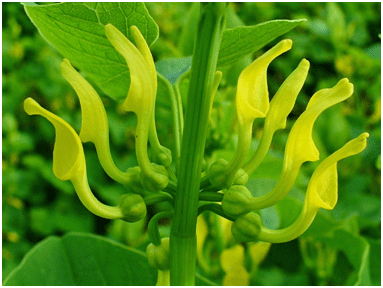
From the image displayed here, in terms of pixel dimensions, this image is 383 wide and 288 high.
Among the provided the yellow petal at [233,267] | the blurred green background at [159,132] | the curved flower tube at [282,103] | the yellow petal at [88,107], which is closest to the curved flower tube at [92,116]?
the yellow petal at [88,107]

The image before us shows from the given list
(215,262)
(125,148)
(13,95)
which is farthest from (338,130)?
(13,95)

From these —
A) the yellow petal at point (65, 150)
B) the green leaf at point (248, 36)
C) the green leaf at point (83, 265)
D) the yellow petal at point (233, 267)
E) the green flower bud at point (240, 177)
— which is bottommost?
the yellow petal at point (233, 267)

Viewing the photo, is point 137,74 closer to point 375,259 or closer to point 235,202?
point 235,202

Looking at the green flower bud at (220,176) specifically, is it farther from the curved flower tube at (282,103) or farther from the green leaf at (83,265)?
the green leaf at (83,265)

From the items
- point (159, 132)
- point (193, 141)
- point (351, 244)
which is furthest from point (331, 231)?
point (159, 132)

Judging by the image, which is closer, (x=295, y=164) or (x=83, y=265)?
(x=295, y=164)

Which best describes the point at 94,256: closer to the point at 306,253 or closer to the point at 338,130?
the point at 306,253

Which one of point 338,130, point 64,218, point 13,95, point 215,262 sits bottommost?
point 64,218
